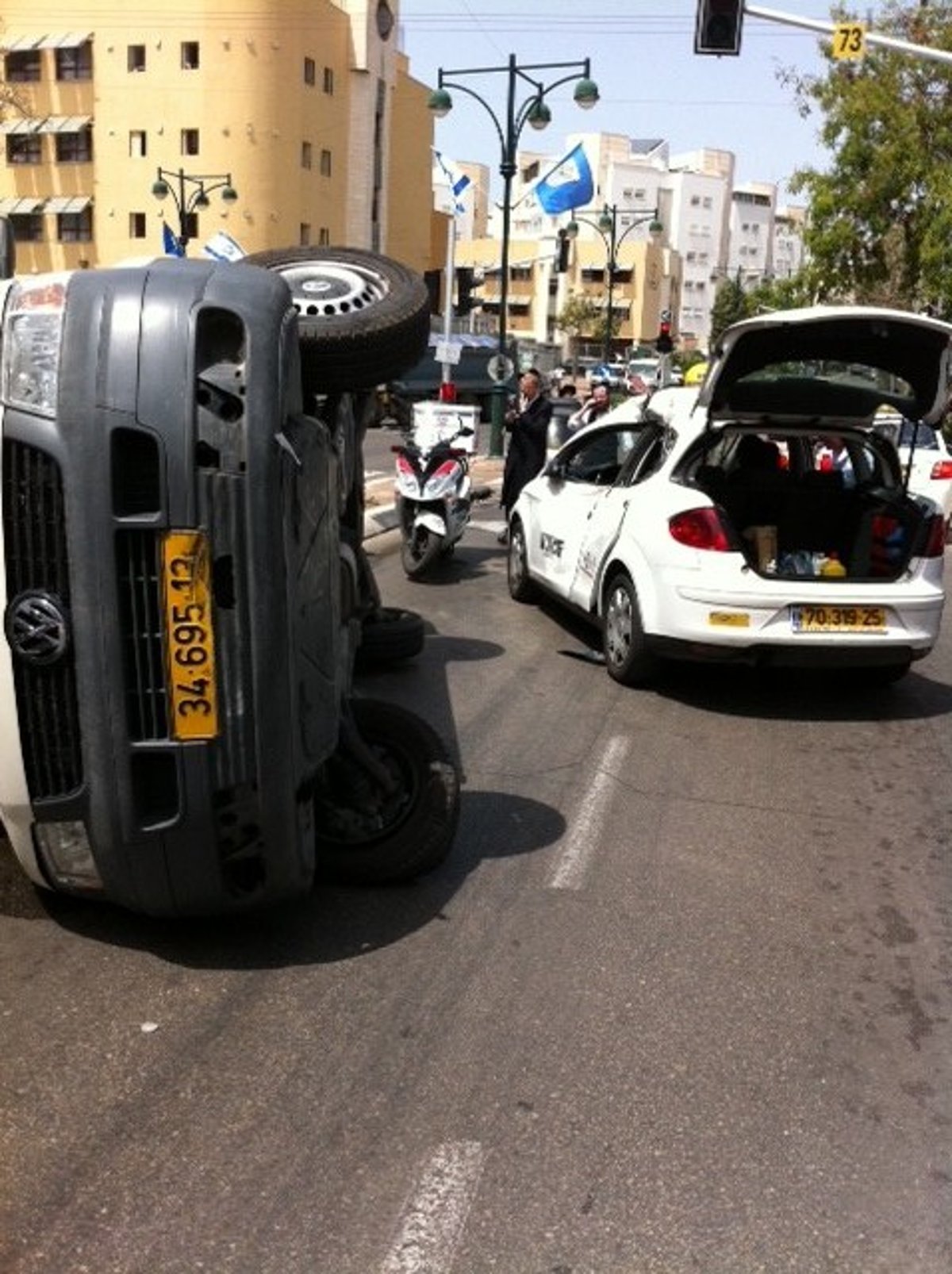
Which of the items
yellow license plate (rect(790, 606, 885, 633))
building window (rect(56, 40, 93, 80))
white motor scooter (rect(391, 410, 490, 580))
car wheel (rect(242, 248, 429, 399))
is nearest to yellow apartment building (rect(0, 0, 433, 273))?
building window (rect(56, 40, 93, 80))

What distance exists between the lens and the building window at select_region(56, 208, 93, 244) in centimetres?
5838

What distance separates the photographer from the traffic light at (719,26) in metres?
14.9

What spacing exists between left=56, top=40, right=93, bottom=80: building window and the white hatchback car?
56913mm

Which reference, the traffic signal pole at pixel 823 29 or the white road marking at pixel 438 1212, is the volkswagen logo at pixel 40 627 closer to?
the white road marking at pixel 438 1212

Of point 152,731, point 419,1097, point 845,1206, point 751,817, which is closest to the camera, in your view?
point 845,1206

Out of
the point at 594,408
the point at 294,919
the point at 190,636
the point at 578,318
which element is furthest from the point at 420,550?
the point at 578,318

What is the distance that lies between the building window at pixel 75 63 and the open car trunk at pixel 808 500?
189 ft

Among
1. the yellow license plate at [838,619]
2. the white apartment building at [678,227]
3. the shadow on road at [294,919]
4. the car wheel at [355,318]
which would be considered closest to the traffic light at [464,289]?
the yellow license plate at [838,619]

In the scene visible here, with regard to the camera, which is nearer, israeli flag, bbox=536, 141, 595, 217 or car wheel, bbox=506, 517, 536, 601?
car wheel, bbox=506, 517, 536, 601

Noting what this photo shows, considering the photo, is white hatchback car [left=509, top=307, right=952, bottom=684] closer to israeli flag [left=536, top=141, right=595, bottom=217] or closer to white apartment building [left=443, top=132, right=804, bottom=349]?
israeli flag [left=536, top=141, right=595, bottom=217]

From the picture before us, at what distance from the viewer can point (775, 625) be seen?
22.5 feet

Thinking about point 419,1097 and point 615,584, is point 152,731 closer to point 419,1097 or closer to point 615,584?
point 419,1097

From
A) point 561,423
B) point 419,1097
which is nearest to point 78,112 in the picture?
point 561,423

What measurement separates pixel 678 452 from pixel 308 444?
389 cm
